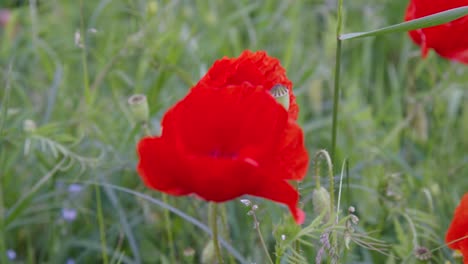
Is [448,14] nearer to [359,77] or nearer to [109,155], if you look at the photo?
[109,155]

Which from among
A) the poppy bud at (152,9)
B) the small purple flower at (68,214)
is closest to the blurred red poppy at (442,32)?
the poppy bud at (152,9)

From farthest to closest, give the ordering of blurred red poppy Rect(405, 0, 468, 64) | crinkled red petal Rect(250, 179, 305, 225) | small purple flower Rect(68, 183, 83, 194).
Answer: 1. small purple flower Rect(68, 183, 83, 194)
2. blurred red poppy Rect(405, 0, 468, 64)
3. crinkled red petal Rect(250, 179, 305, 225)

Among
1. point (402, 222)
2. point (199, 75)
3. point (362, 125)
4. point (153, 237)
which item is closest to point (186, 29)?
point (199, 75)

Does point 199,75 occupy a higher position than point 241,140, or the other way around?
point 241,140

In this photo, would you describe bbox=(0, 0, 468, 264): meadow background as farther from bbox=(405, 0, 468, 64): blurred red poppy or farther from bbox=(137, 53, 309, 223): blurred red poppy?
bbox=(137, 53, 309, 223): blurred red poppy

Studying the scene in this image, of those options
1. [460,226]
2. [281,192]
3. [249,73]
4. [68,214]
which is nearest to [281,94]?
[249,73]

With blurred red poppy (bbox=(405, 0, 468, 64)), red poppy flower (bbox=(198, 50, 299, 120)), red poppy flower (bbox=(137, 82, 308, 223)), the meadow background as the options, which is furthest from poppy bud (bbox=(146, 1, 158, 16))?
red poppy flower (bbox=(137, 82, 308, 223))
